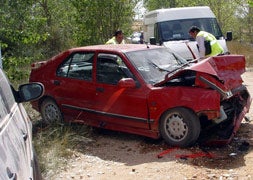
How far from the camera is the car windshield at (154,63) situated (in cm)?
637

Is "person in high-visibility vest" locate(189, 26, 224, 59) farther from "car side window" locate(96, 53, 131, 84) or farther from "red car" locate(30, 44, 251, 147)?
"car side window" locate(96, 53, 131, 84)

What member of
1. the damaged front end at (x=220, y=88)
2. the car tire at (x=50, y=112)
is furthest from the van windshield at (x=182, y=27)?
the damaged front end at (x=220, y=88)

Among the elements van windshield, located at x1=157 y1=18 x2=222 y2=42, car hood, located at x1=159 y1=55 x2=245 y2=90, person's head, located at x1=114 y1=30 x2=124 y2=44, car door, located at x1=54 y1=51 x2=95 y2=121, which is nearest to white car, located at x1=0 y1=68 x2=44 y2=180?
car hood, located at x1=159 y1=55 x2=245 y2=90

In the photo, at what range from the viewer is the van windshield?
41.1ft

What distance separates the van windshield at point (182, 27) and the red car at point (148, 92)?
5441mm

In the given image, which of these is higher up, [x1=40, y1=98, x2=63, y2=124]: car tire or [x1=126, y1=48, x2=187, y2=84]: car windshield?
[x1=126, y1=48, x2=187, y2=84]: car windshield

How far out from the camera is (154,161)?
5609 mm

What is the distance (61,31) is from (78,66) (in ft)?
43.1

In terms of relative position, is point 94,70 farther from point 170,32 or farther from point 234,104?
point 170,32

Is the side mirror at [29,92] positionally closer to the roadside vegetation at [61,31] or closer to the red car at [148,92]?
the roadside vegetation at [61,31]

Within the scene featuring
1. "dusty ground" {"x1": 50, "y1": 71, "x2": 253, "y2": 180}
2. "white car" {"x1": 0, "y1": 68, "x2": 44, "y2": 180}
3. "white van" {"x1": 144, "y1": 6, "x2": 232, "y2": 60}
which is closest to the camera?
"white car" {"x1": 0, "y1": 68, "x2": 44, "y2": 180}

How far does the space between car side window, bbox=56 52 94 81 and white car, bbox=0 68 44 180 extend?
11.9 ft

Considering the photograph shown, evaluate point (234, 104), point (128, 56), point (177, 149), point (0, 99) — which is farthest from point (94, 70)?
point (0, 99)

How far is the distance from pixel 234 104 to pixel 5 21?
4846mm
